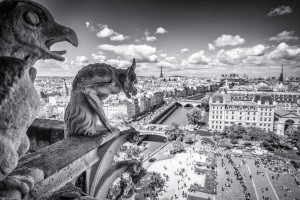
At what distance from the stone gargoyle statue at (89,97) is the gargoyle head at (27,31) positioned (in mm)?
1380

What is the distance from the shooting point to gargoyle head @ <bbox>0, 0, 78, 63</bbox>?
1.27 meters

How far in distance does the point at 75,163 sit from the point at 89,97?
3.31 feet

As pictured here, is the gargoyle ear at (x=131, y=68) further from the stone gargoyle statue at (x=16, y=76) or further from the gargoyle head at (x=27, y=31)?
the stone gargoyle statue at (x=16, y=76)

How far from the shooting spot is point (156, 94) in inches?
3438

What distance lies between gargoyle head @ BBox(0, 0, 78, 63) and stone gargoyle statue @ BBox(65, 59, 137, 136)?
1380mm

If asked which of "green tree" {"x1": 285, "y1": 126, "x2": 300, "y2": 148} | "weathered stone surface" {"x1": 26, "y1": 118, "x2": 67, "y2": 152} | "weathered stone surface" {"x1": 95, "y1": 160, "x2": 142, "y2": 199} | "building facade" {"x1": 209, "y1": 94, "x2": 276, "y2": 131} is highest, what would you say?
"weathered stone surface" {"x1": 26, "y1": 118, "x2": 67, "y2": 152}

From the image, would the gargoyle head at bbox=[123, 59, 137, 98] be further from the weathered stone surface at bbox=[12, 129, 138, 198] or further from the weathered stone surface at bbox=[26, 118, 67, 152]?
the weathered stone surface at bbox=[26, 118, 67, 152]

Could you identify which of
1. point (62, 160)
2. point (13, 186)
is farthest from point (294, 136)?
point (13, 186)

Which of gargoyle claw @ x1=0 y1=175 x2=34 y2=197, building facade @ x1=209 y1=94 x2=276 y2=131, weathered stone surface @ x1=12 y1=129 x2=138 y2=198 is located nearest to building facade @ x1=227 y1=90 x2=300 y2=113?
building facade @ x1=209 y1=94 x2=276 y2=131

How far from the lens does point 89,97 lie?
2906 millimetres

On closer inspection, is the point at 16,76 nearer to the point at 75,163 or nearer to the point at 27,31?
the point at 27,31

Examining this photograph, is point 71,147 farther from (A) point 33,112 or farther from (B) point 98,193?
(A) point 33,112

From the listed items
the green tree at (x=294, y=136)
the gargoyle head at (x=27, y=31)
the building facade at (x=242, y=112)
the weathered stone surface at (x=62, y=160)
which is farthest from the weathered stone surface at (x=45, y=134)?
the building facade at (x=242, y=112)

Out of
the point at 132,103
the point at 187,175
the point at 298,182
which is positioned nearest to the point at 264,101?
the point at 298,182
